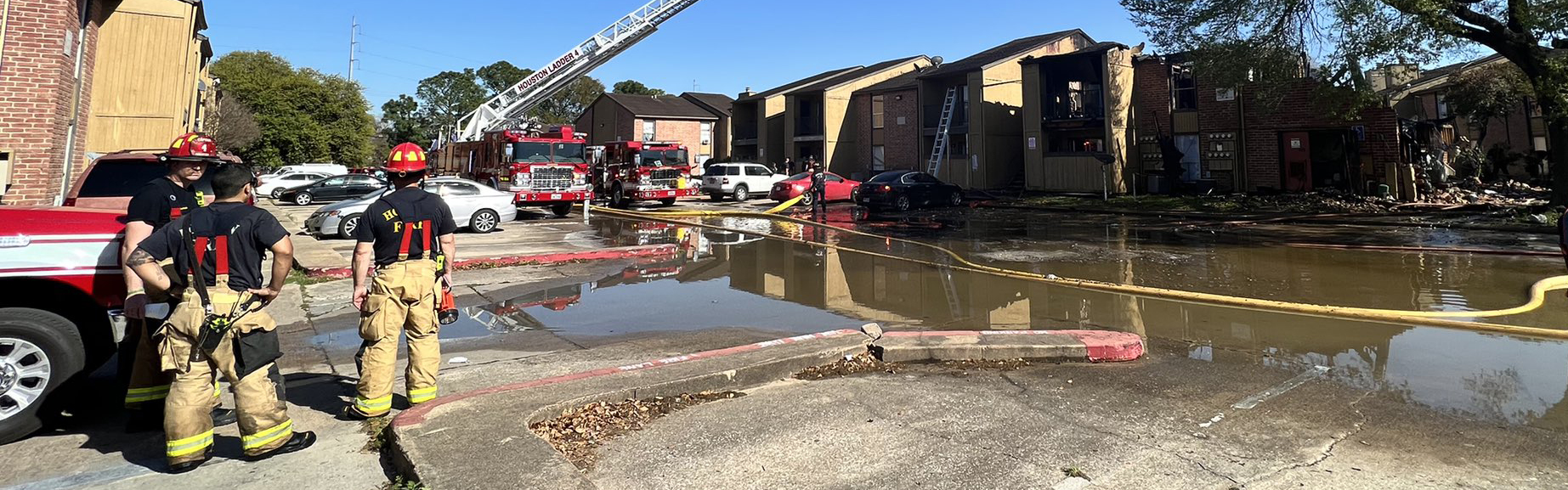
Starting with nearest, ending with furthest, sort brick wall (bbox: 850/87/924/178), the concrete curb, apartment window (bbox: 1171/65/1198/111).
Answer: the concrete curb < apartment window (bbox: 1171/65/1198/111) < brick wall (bbox: 850/87/924/178)

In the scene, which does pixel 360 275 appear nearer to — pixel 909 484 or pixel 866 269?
pixel 909 484

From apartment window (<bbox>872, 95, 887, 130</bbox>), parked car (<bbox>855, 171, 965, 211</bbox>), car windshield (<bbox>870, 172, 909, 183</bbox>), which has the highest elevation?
apartment window (<bbox>872, 95, 887, 130</bbox>)

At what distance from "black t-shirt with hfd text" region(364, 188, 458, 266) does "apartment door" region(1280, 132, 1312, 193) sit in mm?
25976

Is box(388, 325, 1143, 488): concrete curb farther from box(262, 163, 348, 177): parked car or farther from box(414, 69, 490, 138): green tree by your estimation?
box(414, 69, 490, 138): green tree

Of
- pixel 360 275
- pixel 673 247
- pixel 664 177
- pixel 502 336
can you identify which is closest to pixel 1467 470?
pixel 360 275

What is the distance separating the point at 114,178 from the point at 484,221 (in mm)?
8734

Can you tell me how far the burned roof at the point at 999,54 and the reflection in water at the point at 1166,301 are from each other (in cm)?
1941

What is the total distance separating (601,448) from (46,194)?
11.0 meters

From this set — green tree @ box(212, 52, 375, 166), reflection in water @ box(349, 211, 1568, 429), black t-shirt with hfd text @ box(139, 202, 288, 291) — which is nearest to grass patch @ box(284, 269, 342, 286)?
reflection in water @ box(349, 211, 1568, 429)

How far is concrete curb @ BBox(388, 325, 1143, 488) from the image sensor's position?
124 inches

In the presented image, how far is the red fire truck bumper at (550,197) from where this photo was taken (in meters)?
20.3

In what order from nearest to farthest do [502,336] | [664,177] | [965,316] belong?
1. [502,336]
2. [965,316]
3. [664,177]

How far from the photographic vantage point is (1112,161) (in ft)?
84.1

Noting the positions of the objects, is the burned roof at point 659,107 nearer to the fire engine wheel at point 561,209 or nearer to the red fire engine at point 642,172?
the red fire engine at point 642,172
